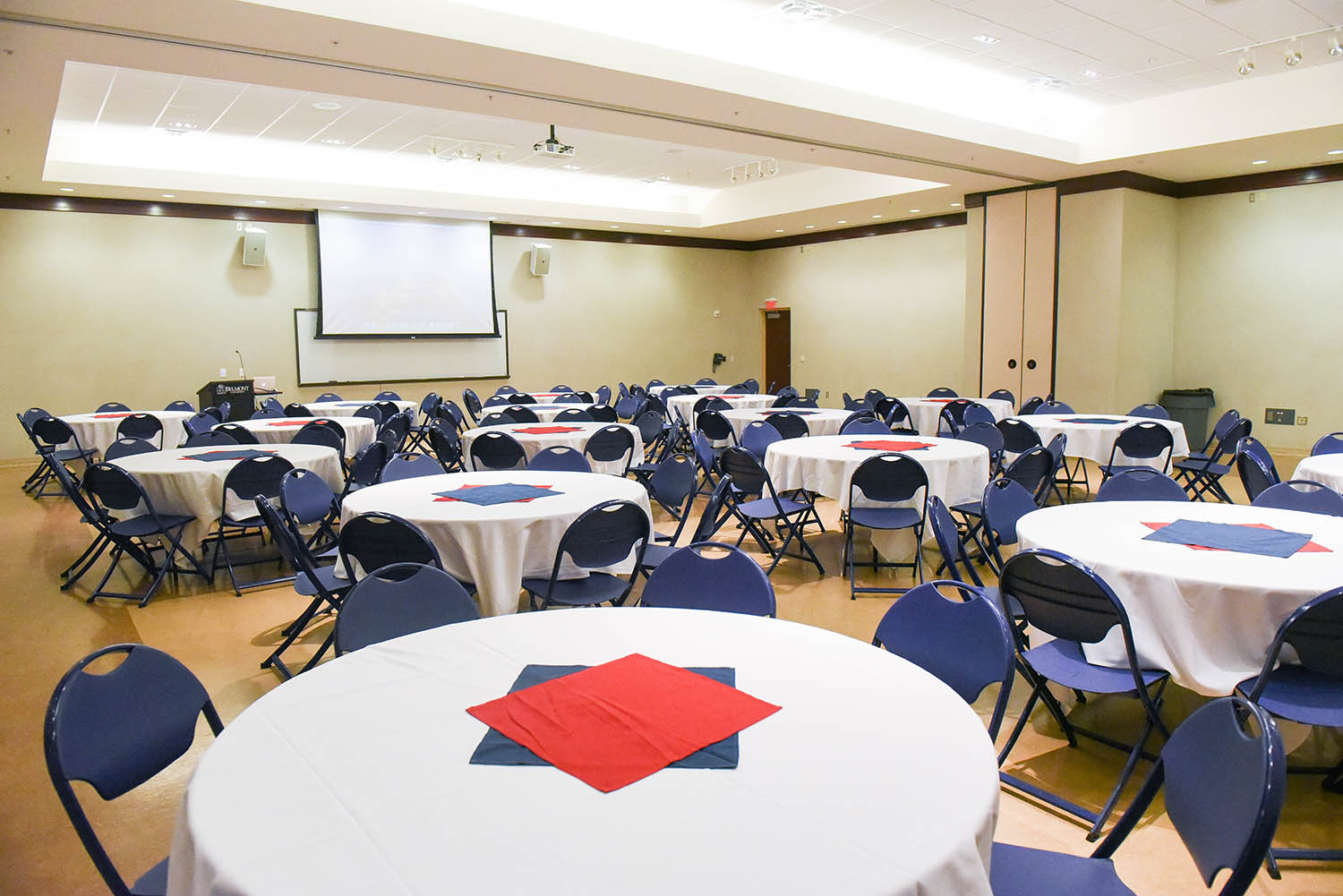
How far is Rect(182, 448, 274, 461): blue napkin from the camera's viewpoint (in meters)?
5.92

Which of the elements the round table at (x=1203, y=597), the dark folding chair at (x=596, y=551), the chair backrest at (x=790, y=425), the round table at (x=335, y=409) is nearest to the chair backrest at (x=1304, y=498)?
the round table at (x=1203, y=597)

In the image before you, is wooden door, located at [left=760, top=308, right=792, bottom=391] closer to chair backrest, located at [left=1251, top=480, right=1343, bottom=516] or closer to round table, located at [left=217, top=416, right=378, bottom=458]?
round table, located at [left=217, top=416, right=378, bottom=458]

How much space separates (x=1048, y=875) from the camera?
1.77 meters

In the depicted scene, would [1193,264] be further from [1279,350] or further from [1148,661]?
[1148,661]

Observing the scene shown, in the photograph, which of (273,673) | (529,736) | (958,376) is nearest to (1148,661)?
(529,736)

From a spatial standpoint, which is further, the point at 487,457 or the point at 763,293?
the point at 763,293

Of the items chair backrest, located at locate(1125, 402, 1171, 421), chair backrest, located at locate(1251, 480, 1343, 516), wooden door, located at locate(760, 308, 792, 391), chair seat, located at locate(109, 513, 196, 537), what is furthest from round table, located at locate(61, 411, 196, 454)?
wooden door, located at locate(760, 308, 792, 391)

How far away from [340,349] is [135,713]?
1212 cm

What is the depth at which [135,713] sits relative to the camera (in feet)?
6.14

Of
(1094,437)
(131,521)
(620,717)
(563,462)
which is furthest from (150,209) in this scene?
(620,717)

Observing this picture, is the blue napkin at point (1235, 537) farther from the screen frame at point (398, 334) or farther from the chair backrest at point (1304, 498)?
the screen frame at point (398, 334)

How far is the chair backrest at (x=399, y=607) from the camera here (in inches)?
97.5

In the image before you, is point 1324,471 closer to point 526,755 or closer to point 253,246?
point 526,755

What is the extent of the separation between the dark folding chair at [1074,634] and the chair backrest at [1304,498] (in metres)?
1.66
